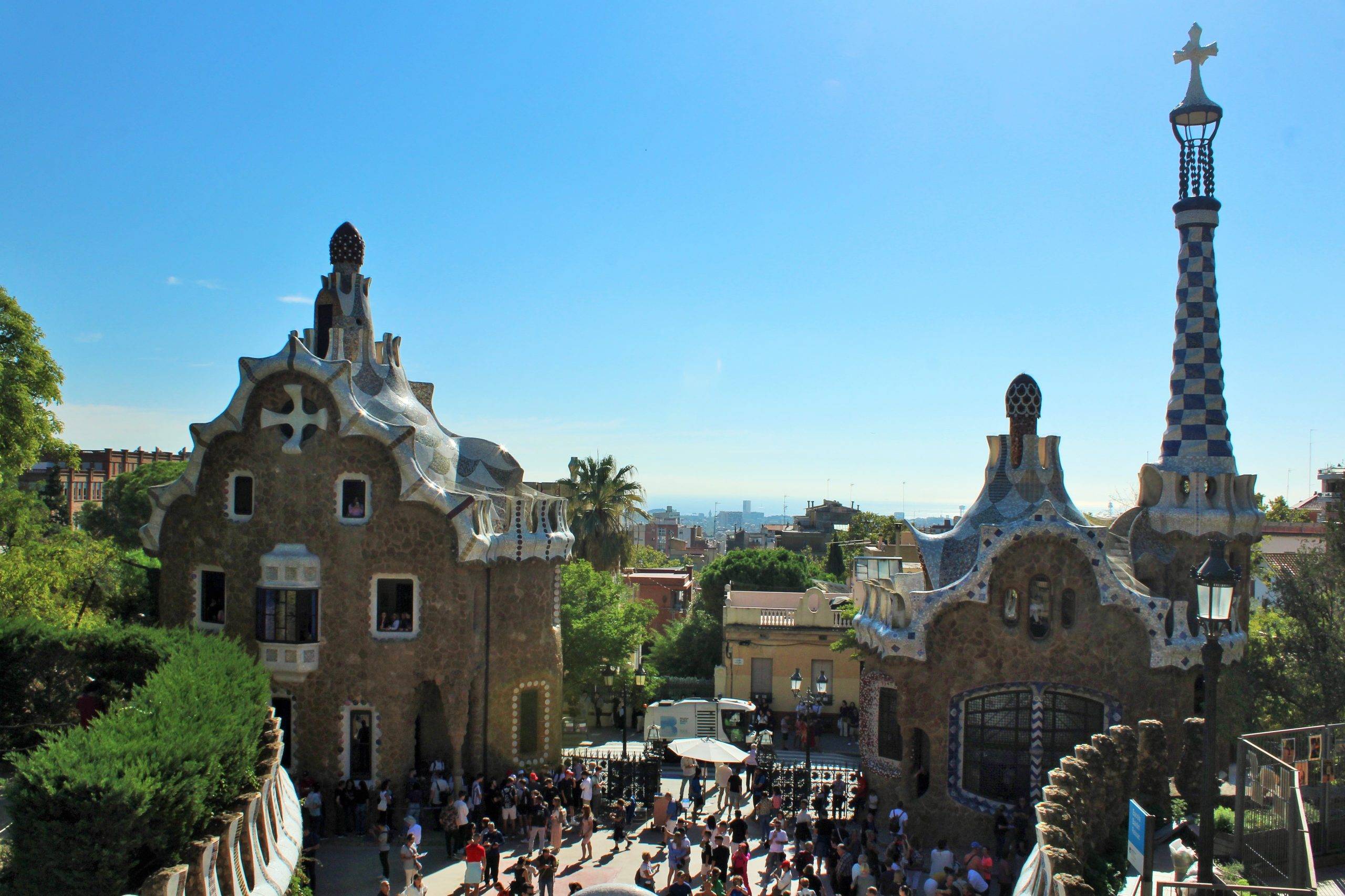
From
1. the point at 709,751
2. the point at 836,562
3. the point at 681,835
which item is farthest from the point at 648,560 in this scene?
the point at 681,835

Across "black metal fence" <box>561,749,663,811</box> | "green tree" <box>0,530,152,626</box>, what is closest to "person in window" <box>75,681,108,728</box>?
"green tree" <box>0,530,152,626</box>

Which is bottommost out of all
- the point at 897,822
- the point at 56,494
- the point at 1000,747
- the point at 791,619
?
the point at 897,822

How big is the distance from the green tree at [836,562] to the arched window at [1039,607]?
3266 cm

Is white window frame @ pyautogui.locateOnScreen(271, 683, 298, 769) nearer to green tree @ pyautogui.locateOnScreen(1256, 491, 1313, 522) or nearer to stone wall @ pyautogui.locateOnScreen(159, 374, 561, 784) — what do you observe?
stone wall @ pyautogui.locateOnScreen(159, 374, 561, 784)

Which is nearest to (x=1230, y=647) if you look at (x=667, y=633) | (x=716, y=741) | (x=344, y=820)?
(x=716, y=741)

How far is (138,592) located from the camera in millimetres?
27484

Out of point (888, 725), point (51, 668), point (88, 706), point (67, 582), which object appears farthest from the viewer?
point (67, 582)

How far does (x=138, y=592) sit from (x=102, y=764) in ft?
60.3

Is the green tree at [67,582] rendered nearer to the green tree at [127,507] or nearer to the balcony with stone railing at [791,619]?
the balcony with stone railing at [791,619]

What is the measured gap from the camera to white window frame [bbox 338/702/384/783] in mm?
21594

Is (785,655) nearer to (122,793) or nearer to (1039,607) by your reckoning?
(1039,607)

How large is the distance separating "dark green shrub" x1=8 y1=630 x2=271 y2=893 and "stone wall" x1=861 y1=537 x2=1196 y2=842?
12.8 metres

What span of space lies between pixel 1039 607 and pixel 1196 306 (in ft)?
25.7

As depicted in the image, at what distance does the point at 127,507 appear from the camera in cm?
5425
